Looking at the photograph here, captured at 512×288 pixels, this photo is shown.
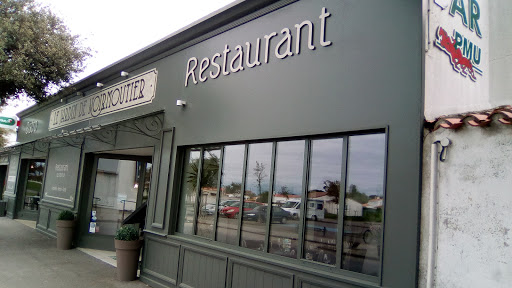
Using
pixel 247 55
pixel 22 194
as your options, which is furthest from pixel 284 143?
pixel 22 194

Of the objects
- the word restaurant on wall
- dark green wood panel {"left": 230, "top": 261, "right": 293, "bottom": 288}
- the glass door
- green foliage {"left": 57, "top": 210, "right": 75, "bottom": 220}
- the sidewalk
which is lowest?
the sidewalk

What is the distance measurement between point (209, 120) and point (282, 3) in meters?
2.37

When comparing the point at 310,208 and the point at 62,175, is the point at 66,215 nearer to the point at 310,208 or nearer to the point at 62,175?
the point at 62,175

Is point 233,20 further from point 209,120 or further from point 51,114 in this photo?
point 51,114

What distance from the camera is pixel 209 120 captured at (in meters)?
6.68

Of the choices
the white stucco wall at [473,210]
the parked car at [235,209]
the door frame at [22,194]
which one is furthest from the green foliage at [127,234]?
the door frame at [22,194]

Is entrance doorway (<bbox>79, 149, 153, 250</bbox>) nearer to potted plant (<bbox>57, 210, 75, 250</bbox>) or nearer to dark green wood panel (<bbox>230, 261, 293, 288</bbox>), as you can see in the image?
potted plant (<bbox>57, 210, 75, 250</bbox>)

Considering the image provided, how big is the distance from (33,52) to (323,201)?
8.72 meters

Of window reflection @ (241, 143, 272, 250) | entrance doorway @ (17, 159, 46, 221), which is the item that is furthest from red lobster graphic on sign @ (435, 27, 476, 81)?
entrance doorway @ (17, 159, 46, 221)

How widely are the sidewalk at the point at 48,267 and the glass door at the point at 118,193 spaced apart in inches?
45.3

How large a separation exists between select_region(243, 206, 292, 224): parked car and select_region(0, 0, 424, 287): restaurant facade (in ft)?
0.07

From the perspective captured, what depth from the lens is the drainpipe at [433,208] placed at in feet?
11.8

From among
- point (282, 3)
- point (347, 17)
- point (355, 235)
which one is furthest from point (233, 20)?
point (355, 235)

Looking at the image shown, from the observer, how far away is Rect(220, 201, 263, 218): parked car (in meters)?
5.83
